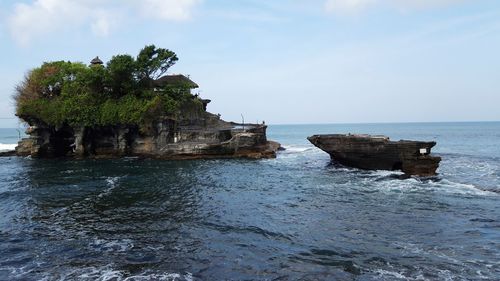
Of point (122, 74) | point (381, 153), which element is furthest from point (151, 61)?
point (381, 153)

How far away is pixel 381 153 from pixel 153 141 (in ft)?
89.9

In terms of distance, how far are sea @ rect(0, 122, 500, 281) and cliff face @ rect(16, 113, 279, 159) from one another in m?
12.4

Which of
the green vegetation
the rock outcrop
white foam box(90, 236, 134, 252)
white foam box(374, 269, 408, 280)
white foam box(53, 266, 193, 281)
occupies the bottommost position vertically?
white foam box(374, 269, 408, 280)

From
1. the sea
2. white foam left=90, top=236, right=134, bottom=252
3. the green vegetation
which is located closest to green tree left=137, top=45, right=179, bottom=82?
the green vegetation

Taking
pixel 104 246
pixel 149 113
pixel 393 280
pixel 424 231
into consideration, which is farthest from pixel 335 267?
pixel 149 113

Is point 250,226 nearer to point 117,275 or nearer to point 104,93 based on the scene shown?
point 117,275

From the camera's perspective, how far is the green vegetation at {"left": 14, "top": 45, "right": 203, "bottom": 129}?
4838 cm

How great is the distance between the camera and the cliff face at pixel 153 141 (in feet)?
155

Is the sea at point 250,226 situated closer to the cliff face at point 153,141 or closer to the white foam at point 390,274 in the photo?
the white foam at point 390,274

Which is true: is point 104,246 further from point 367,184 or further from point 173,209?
point 367,184

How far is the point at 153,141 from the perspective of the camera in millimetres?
48875

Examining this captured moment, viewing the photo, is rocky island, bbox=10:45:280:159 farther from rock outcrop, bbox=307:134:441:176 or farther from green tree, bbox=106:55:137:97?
rock outcrop, bbox=307:134:441:176

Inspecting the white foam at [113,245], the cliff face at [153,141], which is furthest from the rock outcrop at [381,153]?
the white foam at [113,245]

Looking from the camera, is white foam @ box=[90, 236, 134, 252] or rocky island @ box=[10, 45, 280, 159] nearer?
white foam @ box=[90, 236, 134, 252]
